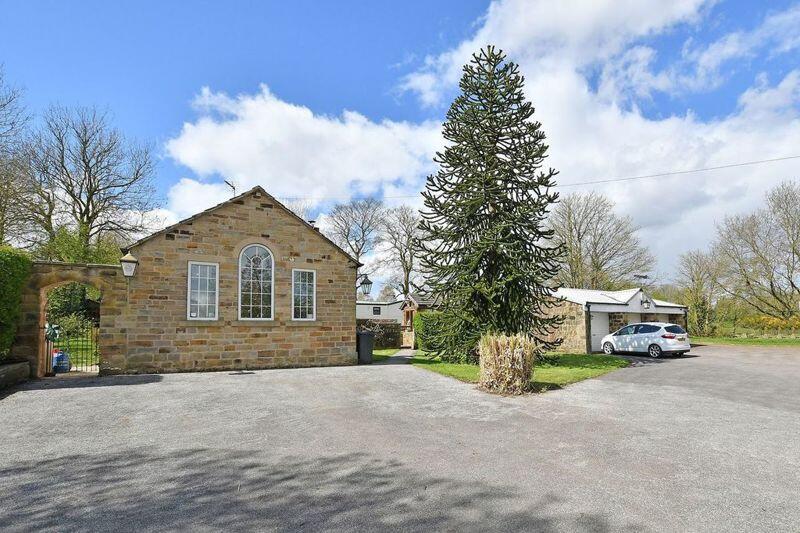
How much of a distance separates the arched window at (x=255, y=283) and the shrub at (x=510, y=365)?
24.6 feet

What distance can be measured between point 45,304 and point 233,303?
15.7ft

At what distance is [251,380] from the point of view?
38.5 feet

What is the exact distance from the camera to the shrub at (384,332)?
1072 inches

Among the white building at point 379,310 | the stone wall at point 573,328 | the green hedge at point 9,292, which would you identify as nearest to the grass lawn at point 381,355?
the stone wall at point 573,328

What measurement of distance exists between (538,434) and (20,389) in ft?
35.7

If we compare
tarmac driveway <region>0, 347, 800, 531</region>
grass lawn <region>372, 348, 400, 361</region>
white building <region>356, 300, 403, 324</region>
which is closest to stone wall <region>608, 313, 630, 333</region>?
grass lawn <region>372, 348, 400, 361</region>

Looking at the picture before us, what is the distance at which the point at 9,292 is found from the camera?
10.5 metres

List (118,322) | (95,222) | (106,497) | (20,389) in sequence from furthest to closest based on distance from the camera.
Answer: (95,222)
(118,322)
(20,389)
(106,497)

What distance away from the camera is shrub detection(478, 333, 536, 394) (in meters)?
9.96

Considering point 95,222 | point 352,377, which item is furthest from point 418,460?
point 95,222

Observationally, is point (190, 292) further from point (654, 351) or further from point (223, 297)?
point (654, 351)

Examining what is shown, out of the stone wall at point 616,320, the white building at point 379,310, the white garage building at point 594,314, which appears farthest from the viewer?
the white building at point 379,310

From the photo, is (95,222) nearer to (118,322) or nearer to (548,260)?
(118,322)

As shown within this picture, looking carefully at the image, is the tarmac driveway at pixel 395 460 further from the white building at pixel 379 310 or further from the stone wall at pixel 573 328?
the white building at pixel 379 310
